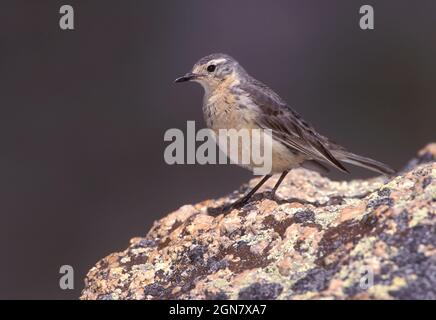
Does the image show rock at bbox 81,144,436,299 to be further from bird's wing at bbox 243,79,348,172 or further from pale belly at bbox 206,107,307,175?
bird's wing at bbox 243,79,348,172

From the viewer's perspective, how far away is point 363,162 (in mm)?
7113

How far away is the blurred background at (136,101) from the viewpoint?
541 inches

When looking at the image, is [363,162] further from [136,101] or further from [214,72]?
[136,101]

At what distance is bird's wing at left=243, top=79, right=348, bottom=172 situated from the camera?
22.2 ft

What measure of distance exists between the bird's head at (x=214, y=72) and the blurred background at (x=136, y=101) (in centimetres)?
597

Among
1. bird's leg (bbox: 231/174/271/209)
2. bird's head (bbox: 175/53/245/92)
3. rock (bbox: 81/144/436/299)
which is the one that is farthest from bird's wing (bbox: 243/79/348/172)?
rock (bbox: 81/144/436/299)

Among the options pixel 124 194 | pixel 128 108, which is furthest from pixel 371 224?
pixel 128 108

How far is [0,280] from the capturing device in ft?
40.5

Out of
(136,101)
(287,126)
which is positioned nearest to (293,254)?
(287,126)

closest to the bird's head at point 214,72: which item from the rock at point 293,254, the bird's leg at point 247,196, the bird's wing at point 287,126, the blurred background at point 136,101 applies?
the bird's wing at point 287,126

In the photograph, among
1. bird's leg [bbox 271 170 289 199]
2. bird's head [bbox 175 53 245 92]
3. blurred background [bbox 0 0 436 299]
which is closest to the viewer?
bird's leg [bbox 271 170 289 199]

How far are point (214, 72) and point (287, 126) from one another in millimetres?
925

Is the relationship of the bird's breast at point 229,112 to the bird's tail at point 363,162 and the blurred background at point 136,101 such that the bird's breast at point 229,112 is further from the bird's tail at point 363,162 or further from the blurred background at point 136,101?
the blurred background at point 136,101

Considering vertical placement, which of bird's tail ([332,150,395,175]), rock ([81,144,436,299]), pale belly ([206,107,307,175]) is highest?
pale belly ([206,107,307,175])
